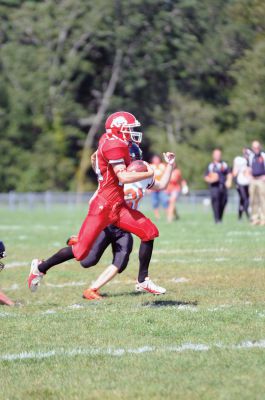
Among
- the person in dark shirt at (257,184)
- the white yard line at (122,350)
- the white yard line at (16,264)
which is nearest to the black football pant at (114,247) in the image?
the white yard line at (122,350)

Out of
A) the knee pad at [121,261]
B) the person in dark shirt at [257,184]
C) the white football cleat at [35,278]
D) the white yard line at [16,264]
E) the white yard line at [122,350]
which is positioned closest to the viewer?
the white yard line at [122,350]

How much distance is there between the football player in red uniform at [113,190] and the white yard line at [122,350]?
1.82 metres

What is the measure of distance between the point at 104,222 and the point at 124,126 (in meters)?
0.83

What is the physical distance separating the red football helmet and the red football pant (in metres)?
0.58

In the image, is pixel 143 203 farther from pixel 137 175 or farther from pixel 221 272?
pixel 137 175

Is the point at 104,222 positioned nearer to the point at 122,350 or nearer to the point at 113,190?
the point at 113,190

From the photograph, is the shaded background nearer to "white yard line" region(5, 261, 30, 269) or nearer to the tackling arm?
"white yard line" region(5, 261, 30, 269)

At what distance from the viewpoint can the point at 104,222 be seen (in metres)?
8.36

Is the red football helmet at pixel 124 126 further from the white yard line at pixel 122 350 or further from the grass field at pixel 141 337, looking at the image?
the white yard line at pixel 122 350

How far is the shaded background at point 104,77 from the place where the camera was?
51.6 m

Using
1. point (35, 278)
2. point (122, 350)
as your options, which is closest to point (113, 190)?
point (35, 278)

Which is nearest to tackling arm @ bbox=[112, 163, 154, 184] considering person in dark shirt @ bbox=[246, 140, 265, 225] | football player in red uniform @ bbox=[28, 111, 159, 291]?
football player in red uniform @ bbox=[28, 111, 159, 291]

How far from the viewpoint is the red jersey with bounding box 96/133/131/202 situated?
8.11 m

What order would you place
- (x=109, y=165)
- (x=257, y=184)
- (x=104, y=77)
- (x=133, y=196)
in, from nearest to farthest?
1. (x=109, y=165)
2. (x=133, y=196)
3. (x=257, y=184)
4. (x=104, y=77)
